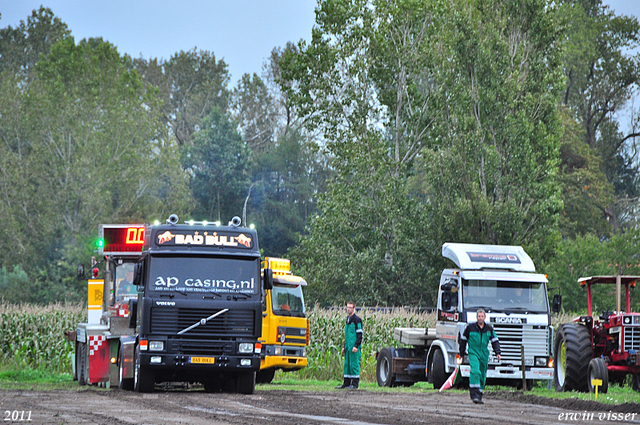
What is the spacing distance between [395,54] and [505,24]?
6.51m

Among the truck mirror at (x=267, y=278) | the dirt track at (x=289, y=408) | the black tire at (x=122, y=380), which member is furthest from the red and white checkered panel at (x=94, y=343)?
the truck mirror at (x=267, y=278)

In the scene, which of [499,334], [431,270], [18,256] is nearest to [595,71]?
[431,270]

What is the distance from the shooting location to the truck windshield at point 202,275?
59.9ft

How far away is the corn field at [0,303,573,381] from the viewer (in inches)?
1104

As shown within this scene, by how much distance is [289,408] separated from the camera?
15.1 m

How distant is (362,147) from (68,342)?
64.3 feet

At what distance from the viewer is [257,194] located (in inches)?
2869

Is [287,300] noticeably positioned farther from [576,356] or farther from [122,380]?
[576,356]

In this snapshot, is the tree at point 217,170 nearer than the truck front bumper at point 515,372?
No

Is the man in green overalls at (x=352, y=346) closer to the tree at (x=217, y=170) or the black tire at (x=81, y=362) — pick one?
the black tire at (x=81, y=362)

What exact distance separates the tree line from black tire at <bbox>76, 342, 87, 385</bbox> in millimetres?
19462

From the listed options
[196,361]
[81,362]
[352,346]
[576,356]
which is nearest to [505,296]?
[576,356]

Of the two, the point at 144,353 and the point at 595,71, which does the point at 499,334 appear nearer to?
the point at 144,353

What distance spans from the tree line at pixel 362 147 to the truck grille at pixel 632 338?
17.1 m
